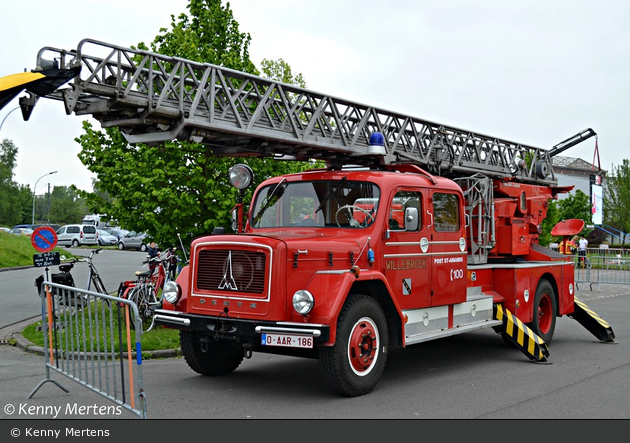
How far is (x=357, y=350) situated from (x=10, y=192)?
3612 inches

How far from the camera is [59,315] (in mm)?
6984

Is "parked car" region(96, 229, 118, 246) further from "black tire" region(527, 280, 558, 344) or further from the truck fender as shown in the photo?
the truck fender

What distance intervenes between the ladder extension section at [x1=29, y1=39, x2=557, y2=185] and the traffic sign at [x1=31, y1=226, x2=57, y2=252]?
3547 millimetres

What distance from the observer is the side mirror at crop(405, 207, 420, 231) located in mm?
8320

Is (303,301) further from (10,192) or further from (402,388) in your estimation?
(10,192)

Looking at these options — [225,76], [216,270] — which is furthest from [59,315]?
[225,76]

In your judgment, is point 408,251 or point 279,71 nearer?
point 408,251

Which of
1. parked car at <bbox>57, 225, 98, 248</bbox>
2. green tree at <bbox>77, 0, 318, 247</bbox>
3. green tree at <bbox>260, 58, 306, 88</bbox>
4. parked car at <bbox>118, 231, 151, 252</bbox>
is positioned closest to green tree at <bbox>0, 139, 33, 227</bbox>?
parked car at <bbox>57, 225, 98, 248</bbox>

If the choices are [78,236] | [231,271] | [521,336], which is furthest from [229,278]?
[78,236]

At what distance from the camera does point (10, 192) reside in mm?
89375

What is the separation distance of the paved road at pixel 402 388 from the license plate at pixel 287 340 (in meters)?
0.65

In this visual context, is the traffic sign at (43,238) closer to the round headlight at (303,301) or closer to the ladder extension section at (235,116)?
the ladder extension section at (235,116)
